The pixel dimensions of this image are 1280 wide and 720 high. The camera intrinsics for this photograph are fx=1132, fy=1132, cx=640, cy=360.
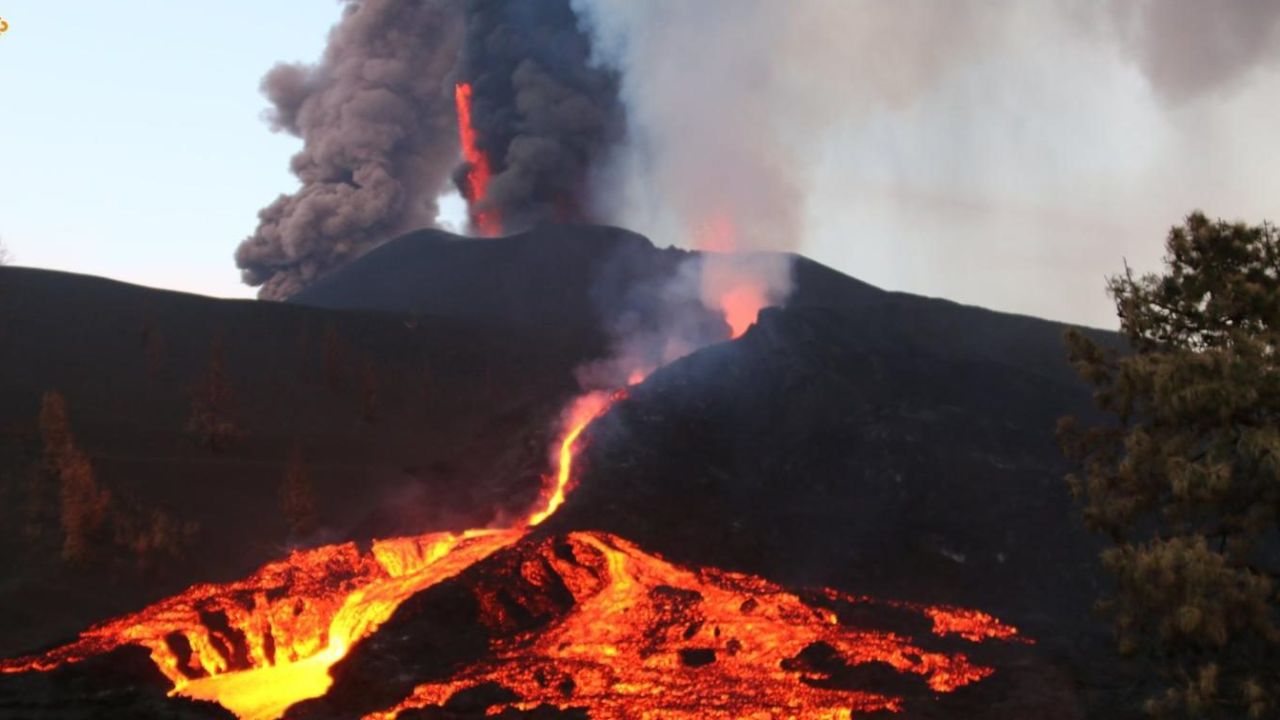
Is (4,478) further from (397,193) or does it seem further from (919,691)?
(397,193)

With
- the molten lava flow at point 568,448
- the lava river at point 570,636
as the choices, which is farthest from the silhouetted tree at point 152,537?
the molten lava flow at point 568,448

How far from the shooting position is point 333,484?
5369 cm

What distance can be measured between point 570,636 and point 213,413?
1439 inches

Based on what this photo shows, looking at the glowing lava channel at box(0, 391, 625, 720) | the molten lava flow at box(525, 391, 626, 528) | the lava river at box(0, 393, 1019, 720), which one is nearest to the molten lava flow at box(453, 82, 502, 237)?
the molten lava flow at box(525, 391, 626, 528)

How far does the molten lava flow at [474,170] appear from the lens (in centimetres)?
11750

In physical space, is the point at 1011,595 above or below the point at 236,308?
below

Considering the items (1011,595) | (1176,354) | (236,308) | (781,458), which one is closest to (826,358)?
(781,458)

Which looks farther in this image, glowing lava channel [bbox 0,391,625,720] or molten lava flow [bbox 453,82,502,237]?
molten lava flow [bbox 453,82,502,237]

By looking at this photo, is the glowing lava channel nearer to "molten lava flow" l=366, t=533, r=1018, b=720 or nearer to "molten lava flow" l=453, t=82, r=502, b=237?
"molten lava flow" l=366, t=533, r=1018, b=720

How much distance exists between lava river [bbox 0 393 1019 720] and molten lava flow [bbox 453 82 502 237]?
3375 inches

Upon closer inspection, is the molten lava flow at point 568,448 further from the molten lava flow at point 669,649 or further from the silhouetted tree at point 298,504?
the silhouetted tree at point 298,504

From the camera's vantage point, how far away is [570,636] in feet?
89.2

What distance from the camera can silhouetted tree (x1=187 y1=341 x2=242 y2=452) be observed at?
5628cm

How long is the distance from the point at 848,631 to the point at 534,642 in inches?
306
